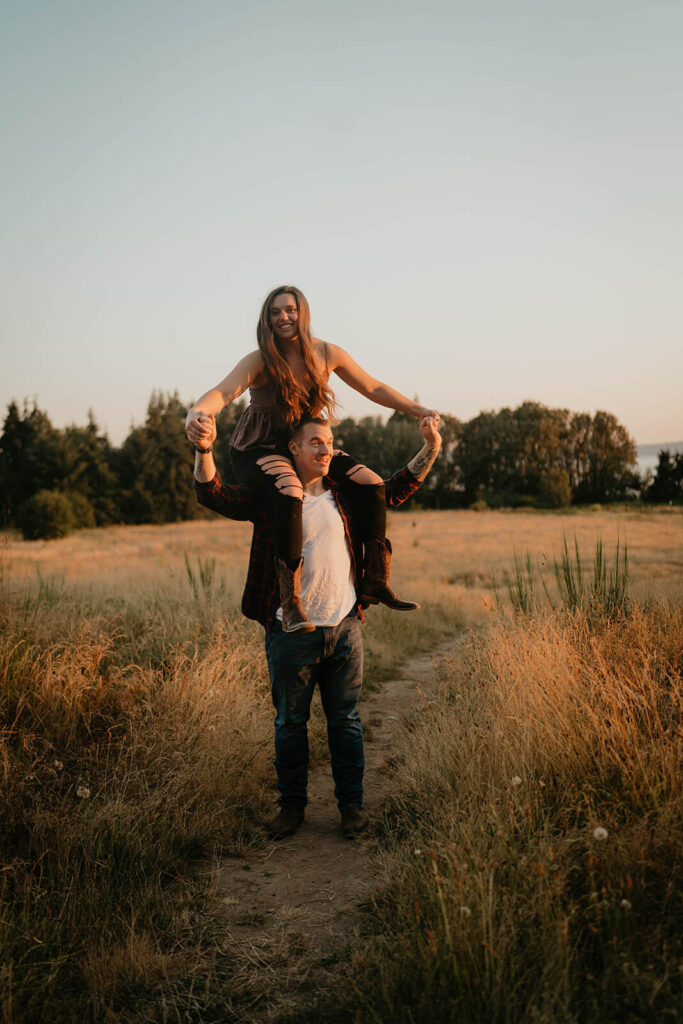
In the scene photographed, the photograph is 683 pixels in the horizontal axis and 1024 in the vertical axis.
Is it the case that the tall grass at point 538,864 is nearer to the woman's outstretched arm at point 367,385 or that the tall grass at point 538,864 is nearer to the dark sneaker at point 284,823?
the dark sneaker at point 284,823

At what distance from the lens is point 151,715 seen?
179 inches

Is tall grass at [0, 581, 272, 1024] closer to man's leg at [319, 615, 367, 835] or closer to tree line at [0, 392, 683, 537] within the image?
man's leg at [319, 615, 367, 835]

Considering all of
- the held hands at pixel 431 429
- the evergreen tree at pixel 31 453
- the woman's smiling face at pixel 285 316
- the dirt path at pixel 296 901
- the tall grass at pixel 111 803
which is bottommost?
the dirt path at pixel 296 901

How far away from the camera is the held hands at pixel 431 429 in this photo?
3.93m

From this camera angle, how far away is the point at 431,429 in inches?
155

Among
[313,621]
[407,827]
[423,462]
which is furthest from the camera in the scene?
[423,462]

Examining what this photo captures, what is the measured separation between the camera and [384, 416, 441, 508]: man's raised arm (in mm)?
3965

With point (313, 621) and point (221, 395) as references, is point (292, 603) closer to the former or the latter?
point (313, 621)

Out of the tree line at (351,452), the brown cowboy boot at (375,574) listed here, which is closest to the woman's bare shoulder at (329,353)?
the brown cowboy boot at (375,574)

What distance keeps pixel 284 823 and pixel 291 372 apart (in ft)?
8.83

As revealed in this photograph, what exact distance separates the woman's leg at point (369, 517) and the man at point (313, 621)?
0.23 feet

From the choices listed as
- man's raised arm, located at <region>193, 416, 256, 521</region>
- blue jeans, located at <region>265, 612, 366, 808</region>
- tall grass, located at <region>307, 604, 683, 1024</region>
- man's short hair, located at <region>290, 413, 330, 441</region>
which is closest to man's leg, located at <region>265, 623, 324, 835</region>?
blue jeans, located at <region>265, 612, 366, 808</region>

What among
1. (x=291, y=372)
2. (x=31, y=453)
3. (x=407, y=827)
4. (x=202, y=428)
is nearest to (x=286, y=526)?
(x=202, y=428)

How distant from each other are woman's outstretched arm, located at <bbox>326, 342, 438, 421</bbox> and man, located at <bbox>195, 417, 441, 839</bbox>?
16 cm
